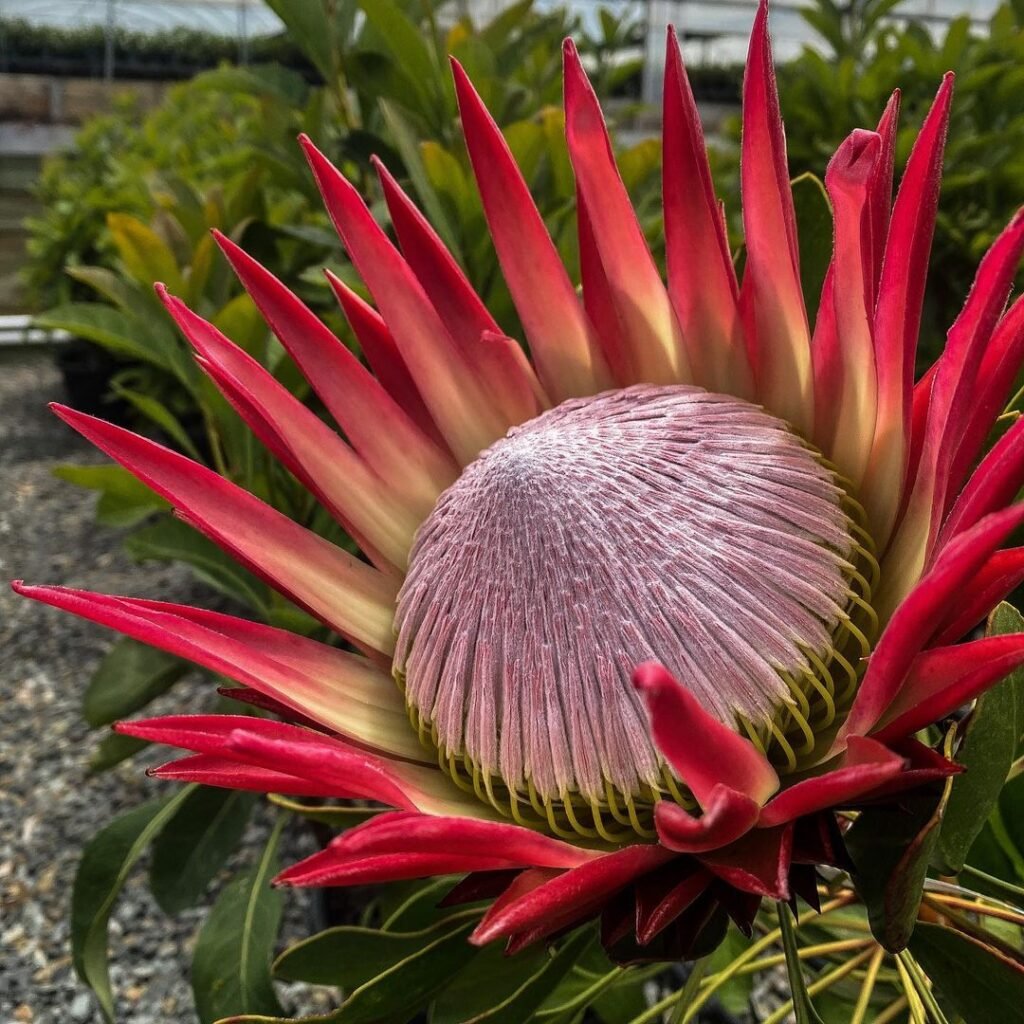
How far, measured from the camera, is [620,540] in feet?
1.85

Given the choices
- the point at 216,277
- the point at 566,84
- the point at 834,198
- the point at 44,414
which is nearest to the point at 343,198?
the point at 566,84

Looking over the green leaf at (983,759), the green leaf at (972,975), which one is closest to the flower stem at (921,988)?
the green leaf at (972,975)

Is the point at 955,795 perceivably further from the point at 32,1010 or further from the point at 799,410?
the point at 32,1010

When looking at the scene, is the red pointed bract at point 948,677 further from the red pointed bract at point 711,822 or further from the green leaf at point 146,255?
the green leaf at point 146,255

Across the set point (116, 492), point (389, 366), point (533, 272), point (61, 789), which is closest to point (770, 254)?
point (533, 272)

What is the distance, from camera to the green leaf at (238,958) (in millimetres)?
1069

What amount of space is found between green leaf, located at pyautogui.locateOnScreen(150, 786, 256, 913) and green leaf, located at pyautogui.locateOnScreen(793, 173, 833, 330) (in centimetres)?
92

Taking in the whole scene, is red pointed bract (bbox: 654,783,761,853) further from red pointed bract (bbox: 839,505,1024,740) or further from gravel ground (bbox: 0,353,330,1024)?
gravel ground (bbox: 0,353,330,1024)

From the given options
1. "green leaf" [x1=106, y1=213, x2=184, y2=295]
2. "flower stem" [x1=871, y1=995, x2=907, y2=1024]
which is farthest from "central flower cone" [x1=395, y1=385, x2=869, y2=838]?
"green leaf" [x1=106, y1=213, x2=184, y2=295]

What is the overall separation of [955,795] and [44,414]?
543cm

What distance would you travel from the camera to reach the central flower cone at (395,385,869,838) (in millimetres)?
526

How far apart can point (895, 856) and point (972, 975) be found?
0.16 m

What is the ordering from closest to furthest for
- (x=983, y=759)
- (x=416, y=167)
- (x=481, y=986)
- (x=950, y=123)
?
(x=983, y=759) < (x=481, y=986) < (x=416, y=167) < (x=950, y=123)

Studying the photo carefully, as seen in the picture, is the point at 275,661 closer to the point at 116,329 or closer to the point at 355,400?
the point at 355,400
